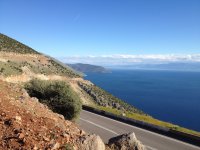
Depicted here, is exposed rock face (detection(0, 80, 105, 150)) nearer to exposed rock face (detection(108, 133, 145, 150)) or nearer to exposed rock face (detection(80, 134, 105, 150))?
exposed rock face (detection(80, 134, 105, 150))

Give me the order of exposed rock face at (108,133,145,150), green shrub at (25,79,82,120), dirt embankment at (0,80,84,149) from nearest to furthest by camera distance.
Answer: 1. dirt embankment at (0,80,84,149)
2. exposed rock face at (108,133,145,150)
3. green shrub at (25,79,82,120)

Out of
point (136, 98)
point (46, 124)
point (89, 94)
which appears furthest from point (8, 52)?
point (136, 98)

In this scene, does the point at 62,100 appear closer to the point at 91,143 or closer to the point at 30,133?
the point at 30,133

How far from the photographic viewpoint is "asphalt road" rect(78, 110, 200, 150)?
747 inches

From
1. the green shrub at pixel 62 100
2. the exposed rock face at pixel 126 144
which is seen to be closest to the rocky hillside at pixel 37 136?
the exposed rock face at pixel 126 144

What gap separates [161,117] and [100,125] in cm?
8159

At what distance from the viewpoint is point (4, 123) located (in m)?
10.8

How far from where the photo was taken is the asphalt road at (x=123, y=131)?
1897 centimetres

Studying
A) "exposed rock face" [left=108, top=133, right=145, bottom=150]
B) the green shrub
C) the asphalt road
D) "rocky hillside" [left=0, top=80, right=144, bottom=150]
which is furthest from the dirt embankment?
the green shrub

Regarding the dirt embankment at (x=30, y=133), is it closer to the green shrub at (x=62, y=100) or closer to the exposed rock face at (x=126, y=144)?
the exposed rock face at (x=126, y=144)

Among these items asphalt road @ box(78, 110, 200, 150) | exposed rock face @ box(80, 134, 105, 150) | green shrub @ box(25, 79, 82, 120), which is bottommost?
asphalt road @ box(78, 110, 200, 150)

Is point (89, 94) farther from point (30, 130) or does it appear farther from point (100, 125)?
point (30, 130)

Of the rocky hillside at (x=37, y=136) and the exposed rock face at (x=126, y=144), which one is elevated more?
the rocky hillside at (x=37, y=136)

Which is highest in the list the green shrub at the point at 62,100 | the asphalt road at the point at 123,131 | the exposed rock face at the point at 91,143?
the exposed rock face at the point at 91,143
